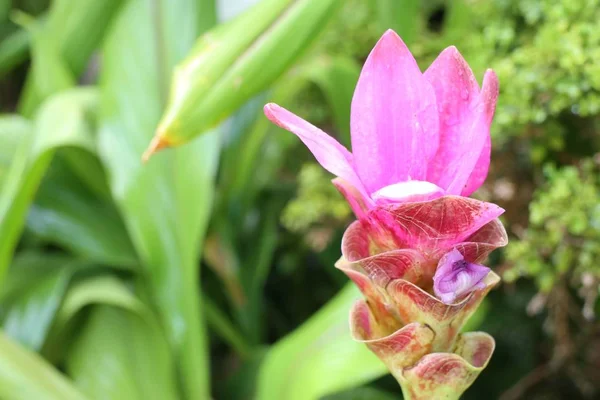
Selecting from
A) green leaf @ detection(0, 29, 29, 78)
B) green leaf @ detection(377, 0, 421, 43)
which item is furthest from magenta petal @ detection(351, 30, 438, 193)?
green leaf @ detection(0, 29, 29, 78)

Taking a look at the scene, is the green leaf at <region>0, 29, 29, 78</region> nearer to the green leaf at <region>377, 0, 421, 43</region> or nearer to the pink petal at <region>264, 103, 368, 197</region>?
the green leaf at <region>377, 0, 421, 43</region>

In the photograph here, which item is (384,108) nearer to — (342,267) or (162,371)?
(342,267)

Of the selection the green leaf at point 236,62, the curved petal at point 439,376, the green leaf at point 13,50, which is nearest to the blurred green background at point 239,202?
the green leaf at point 236,62

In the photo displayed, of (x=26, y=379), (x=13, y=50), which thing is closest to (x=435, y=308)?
(x=26, y=379)

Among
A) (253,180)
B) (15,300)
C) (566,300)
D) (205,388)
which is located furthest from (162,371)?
(566,300)

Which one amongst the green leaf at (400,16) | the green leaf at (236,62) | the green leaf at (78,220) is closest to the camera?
the green leaf at (236,62)

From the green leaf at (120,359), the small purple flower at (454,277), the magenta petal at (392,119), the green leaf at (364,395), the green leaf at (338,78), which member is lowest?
the green leaf at (364,395)

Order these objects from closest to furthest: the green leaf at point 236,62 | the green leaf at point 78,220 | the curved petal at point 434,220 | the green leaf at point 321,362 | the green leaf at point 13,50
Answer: the curved petal at point 434,220 < the green leaf at point 236,62 < the green leaf at point 321,362 < the green leaf at point 78,220 < the green leaf at point 13,50

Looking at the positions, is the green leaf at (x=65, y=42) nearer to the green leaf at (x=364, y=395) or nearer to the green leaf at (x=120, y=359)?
the green leaf at (x=120, y=359)
